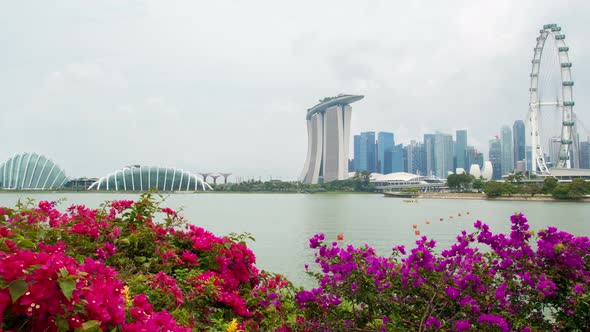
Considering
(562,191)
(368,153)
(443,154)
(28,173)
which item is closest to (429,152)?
(443,154)

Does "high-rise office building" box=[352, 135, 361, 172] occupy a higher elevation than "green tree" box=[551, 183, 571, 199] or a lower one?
higher

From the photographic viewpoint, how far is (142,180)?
229 ft

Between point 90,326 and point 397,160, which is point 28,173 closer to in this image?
point 90,326

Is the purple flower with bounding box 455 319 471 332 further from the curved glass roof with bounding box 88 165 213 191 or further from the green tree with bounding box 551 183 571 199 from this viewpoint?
the curved glass roof with bounding box 88 165 213 191

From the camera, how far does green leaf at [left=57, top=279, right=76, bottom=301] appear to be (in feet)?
3.31

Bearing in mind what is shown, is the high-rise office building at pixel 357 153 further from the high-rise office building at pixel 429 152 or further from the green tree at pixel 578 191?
the green tree at pixel 578 191

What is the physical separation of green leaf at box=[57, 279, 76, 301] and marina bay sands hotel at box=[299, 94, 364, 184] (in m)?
90.9

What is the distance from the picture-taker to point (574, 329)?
2.16 metres

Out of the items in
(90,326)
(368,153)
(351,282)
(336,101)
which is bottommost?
(351,282)

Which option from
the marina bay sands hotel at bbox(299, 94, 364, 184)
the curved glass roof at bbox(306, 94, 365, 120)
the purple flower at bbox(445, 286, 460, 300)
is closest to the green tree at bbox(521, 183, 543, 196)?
the marina bay sands hotel at bbox(299, 94, 364, 184)

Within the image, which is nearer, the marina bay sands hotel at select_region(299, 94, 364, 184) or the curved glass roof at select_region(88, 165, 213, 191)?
the curved glass roof at select_region(88, 165, 213, 191)

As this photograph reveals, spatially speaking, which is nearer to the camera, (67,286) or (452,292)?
(67,286)

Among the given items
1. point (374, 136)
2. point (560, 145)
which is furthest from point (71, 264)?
point (374, 136)

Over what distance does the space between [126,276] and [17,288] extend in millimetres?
1307
